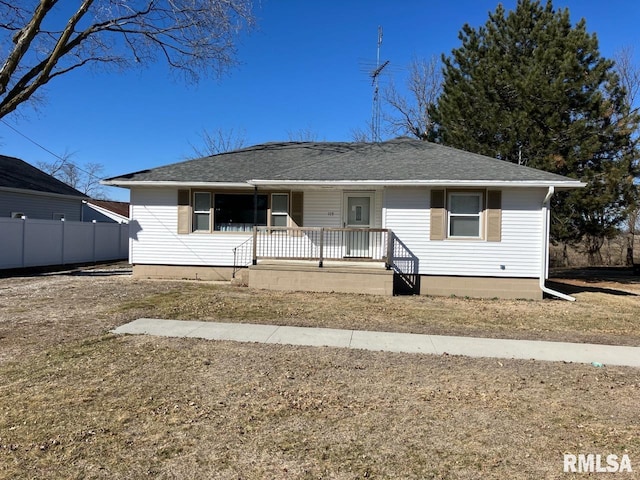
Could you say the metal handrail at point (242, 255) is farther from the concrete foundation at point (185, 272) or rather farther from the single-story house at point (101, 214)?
the single-story house at point (101, 214)

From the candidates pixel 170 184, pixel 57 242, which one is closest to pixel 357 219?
pixel 170 184

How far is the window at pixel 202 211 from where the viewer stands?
12917mm

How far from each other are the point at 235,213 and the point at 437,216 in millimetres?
6134

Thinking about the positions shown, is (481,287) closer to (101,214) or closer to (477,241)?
(477,241)

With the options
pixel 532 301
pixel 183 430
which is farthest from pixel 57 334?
pixel 532 301

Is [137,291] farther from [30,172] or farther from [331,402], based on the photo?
[30,172]

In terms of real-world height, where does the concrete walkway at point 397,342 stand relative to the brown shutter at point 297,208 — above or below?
below

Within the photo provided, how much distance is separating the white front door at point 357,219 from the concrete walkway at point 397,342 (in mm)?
5749

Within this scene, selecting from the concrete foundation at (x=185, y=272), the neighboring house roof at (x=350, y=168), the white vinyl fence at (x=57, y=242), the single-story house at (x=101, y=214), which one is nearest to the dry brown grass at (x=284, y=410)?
the neighboring house roof at (x=350, y=168)

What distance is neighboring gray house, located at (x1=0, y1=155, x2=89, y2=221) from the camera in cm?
1798

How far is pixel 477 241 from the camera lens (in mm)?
11195

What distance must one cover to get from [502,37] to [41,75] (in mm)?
17230

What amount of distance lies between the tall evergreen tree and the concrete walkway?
11590 millimetres

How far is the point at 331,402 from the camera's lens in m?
4.02
